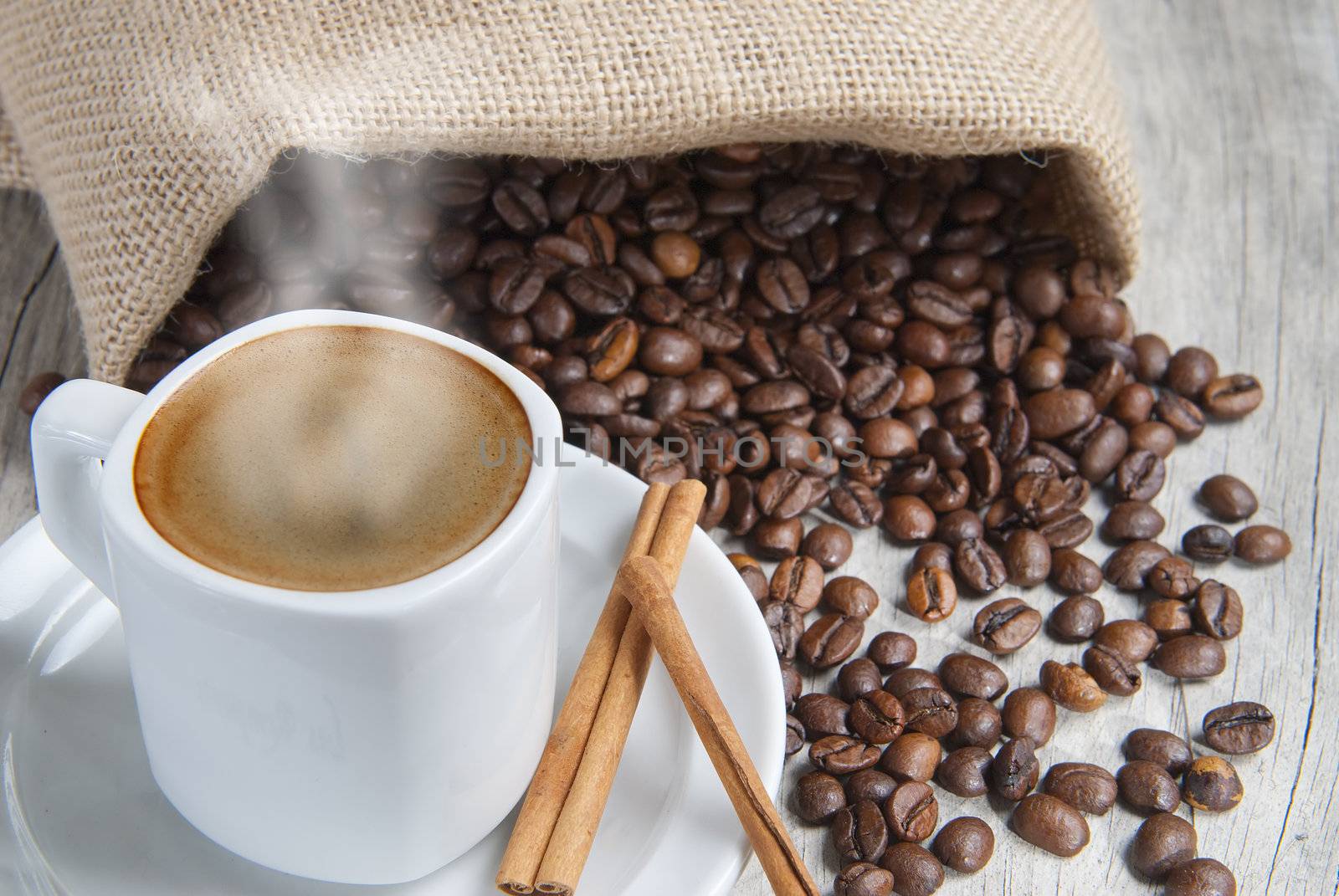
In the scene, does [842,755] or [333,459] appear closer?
[333,459]

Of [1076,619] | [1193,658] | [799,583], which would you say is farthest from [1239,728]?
[799,583]

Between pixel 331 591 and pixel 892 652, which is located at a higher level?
pixel 331 591

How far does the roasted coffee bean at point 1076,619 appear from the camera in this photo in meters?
1.50

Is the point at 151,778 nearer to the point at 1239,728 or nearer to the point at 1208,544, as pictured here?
the point at 1239,728

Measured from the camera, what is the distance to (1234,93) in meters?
2.49

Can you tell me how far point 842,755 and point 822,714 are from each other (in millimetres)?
60

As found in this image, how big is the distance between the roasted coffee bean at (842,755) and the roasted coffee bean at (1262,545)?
0.67 meters

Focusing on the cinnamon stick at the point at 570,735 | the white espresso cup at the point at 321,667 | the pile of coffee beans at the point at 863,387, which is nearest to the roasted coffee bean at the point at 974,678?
the pile of coffee beans at the point at 863,387

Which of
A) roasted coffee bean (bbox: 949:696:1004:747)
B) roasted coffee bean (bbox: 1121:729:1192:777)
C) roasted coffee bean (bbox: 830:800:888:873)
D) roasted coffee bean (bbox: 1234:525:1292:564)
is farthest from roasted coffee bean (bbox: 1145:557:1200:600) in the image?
roasted coffee bean (bbox: 830:800:888:873)

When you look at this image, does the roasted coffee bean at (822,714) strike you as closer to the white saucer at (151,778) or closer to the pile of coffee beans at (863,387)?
the pile of coffee beans at (863,387)

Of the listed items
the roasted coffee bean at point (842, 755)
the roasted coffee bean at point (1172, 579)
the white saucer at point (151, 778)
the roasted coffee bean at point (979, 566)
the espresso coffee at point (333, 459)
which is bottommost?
the roasted coffee bean at point (842, 755)

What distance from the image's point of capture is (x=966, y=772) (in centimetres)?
132

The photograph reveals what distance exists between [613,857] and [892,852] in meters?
0.37

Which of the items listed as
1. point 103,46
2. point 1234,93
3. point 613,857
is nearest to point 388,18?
point 103,46
